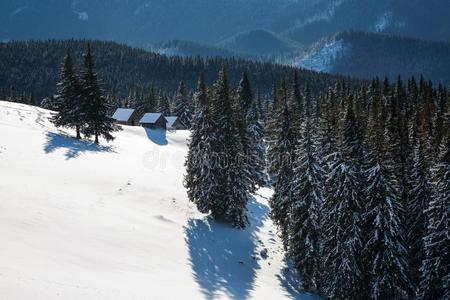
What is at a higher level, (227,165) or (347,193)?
(227,165)

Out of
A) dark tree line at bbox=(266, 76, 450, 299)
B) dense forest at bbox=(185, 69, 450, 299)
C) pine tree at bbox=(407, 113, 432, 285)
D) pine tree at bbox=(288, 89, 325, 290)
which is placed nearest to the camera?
dark tree line at bbox=(266, 76, 450, 299)

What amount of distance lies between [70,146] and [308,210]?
103 ft

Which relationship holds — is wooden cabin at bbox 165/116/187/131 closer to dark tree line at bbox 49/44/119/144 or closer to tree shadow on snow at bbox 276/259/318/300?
dark tree line at bbox 49/44/119/144

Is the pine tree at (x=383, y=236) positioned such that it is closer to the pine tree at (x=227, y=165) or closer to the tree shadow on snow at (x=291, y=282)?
the tree shadow on snow at (x=291, y=282)

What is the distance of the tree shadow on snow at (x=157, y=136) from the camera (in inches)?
3150

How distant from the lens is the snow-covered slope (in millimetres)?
23172

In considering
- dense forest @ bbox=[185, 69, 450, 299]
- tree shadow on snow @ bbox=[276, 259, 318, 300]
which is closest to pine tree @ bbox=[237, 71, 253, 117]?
dense forest @ bbox=[185, 69, 450, 299]

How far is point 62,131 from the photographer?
6494cm

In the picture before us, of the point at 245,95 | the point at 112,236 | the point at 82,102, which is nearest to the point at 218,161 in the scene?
the point at 112,236

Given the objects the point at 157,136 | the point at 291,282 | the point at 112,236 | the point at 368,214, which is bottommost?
the point at 291,282

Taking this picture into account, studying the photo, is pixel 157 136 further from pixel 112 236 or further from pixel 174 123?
pixel 112 236

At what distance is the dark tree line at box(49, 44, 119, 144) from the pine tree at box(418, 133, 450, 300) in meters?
43.5

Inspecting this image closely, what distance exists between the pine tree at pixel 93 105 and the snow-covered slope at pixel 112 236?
20.3 feet

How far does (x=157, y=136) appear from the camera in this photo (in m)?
84.9
